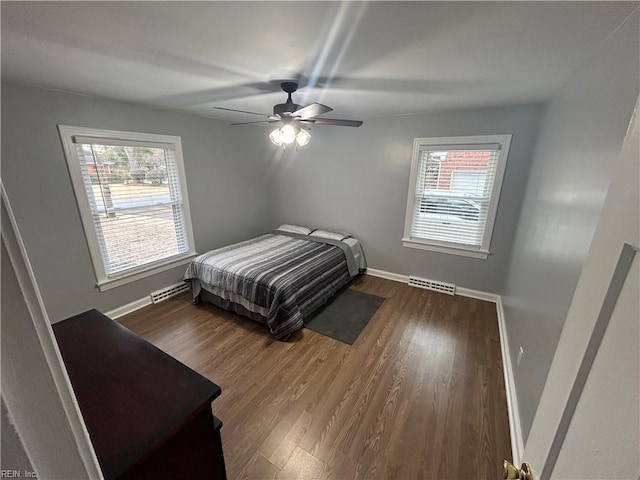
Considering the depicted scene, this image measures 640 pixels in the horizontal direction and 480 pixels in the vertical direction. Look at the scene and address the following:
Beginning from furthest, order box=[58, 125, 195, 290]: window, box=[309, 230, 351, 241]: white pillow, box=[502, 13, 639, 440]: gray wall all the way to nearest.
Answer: box=[309, 230, 351, 241]: white pillow < box=[58, 125, 195, 290]: window < box=[502, 13, 639, 440]: gray wall

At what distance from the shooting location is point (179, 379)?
926 millimetres

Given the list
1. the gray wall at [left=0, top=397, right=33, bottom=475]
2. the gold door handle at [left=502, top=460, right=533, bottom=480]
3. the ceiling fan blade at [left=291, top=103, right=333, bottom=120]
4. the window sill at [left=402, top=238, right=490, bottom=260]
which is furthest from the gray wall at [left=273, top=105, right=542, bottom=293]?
the gray wall at [left=0, top=397, right=33, bottom=475]

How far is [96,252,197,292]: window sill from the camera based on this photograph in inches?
109

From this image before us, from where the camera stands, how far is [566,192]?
146cm

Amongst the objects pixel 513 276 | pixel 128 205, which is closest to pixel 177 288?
pixel 128 205

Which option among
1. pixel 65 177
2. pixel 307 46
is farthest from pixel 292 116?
pixel 65 177

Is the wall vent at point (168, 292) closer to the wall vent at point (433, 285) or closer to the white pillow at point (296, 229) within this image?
the white pillow at point (296, 229)

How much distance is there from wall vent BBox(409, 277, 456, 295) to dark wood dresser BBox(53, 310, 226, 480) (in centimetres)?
315

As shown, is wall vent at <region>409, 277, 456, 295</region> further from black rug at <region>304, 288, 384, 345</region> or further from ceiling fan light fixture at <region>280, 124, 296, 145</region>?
ceiling fan light fixture at <region>280, 124, 296, 145</region>

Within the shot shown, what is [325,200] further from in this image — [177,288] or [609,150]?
[609,150]

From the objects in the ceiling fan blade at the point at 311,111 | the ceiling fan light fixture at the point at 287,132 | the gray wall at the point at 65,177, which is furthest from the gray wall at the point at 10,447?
the gray wall at the point at 65,177

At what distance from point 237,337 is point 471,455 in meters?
2.03

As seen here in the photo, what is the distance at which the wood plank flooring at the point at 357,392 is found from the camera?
1.51 meters

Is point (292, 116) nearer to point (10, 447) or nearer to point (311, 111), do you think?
point (311, 111)
